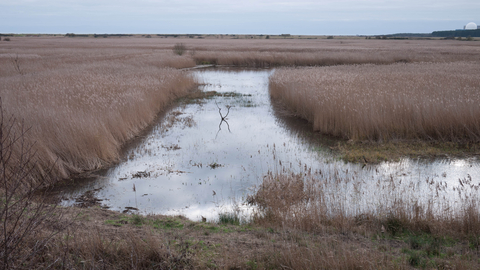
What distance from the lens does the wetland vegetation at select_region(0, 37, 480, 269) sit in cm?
378

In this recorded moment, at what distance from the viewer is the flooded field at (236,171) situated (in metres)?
6.47

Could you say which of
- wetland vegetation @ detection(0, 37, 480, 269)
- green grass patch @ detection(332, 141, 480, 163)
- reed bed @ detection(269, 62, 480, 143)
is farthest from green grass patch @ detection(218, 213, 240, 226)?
reed bed @ detection(269, 62, 480, 143)

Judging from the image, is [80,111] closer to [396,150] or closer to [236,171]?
[236,171]

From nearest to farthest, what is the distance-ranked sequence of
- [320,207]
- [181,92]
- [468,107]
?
[320,207] < [468,107] < [181,92]

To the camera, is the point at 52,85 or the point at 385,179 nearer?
the point at 385,179

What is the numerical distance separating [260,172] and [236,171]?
0.59 m

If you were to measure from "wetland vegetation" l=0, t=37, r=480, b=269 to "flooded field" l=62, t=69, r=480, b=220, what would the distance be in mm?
63

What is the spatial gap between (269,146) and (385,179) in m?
3.62

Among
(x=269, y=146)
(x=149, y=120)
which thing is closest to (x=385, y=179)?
(x=269, y=146)

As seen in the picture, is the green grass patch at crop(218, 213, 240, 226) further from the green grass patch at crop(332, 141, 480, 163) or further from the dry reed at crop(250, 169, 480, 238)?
the green grass patch at crop(332, 141, 480, 163)

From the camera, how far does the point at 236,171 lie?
322 inches

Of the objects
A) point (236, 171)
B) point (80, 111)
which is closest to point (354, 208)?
point (236, 171)

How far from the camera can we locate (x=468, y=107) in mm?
9828

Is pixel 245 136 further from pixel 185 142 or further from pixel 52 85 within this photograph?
pixel 52 85
